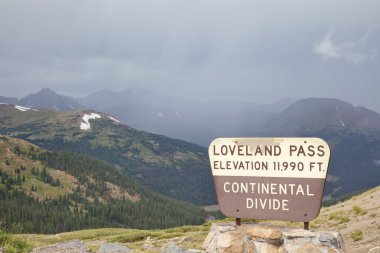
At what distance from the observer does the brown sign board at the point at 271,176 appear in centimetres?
1784

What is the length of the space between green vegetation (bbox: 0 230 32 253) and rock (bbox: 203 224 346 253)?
14170 mm

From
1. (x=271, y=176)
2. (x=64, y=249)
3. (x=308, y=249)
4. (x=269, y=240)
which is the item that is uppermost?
(x=271, y=176)

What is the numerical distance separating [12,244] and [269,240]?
1871 centimetres

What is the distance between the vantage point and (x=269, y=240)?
18000 millimetres

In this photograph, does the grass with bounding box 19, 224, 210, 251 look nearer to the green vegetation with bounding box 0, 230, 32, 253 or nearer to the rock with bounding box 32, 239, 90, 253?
the rock with bounding box 32, 239, 90, 253

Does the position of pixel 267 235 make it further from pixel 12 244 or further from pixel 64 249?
pixel 64 249

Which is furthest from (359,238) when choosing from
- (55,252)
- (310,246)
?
(55,252)

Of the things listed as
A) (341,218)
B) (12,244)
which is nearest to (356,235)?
(341,218)

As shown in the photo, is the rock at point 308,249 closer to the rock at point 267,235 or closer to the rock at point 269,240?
the rock at point 269,240

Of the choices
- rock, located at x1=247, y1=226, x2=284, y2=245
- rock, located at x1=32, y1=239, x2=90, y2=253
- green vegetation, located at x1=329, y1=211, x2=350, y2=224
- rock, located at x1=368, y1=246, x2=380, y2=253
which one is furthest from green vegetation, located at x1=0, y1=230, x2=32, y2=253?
green vegetation, located at x1=329, y1=211, x2=350, y2=224

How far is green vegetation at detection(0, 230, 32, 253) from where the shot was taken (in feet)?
85.3

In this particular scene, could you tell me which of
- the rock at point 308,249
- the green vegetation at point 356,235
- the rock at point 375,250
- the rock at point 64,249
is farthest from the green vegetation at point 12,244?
the green vegetation at point 356,235

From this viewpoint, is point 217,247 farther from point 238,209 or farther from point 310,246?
point 310,246

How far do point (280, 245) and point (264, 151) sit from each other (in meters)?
4.23
